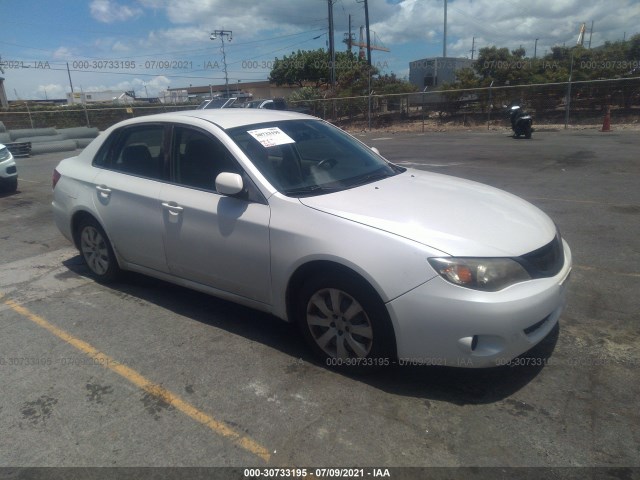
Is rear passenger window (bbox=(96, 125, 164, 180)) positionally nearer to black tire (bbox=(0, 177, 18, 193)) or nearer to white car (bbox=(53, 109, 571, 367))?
white car (bbox=(53, 109, 571, 367))

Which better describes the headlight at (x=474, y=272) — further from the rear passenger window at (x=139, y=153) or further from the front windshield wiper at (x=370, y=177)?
the rear passenger window at (x=139, y=153)

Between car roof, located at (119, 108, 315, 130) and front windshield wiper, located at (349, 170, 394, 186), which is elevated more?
car roof, located at (119, 108, 315, 130)

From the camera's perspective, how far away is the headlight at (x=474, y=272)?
2.78 meters

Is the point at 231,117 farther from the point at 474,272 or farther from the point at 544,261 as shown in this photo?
the point at 544,261

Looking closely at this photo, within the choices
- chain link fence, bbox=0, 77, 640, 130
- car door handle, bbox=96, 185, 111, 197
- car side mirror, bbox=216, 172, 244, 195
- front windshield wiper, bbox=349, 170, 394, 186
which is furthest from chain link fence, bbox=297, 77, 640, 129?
car side mirror, bbox=216, 172, 244, 195

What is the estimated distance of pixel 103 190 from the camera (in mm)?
4590

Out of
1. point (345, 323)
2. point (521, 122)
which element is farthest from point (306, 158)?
point (521, 122)

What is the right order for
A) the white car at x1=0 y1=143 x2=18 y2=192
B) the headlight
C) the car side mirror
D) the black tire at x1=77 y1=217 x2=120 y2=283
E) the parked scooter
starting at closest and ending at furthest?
1. the headlight
2. the car side mirror
3. the black tire at x1=77 y1=217 x2=120 y2=283
4. the white car at x1=0 y1=143 x2=18 y2=192
5. the parked scooter

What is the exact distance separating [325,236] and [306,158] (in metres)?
1.12

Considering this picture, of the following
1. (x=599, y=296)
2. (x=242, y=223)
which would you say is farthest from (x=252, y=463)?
(x=599, y=296)

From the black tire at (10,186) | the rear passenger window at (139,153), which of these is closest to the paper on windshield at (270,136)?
the rear passenger window at (139,153)

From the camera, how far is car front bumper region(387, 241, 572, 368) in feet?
9.00

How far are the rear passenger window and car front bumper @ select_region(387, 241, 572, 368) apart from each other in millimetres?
2518

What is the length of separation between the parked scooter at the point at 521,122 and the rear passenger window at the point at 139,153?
1591 centimetres
